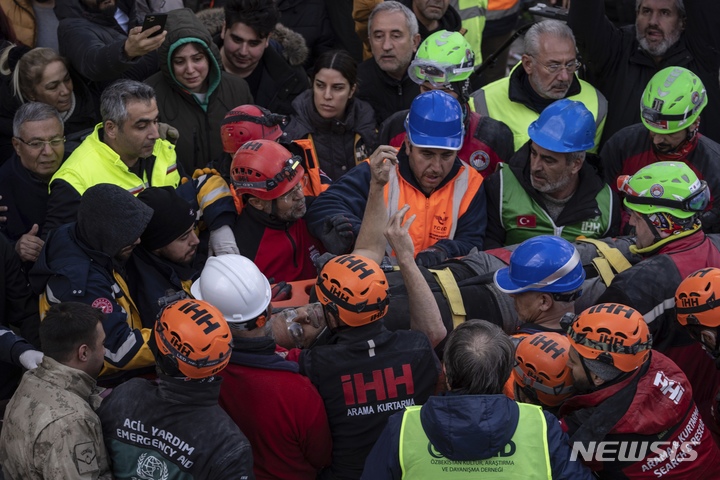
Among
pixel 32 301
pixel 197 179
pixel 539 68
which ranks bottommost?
pixel 32 301

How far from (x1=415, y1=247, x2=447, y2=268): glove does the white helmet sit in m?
1.33

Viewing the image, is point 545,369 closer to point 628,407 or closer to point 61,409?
point 628,407

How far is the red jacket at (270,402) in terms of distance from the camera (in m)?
4.31

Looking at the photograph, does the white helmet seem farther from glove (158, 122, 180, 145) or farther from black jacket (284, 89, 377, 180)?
black jacket (284, 89, 377, 180)

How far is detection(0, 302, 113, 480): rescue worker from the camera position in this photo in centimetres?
401

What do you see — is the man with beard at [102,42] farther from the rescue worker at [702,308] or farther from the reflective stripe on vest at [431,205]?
the rescue worker at [702,308]

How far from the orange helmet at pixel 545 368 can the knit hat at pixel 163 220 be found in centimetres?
207

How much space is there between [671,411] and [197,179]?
3420mm

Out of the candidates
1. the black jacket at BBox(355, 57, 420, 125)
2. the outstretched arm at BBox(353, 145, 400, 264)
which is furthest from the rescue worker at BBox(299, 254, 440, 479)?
the black jacket at BBox(355, 57, 420, 125)

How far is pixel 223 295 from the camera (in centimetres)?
442

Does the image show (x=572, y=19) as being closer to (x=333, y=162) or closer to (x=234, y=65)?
(x=333, y=162)

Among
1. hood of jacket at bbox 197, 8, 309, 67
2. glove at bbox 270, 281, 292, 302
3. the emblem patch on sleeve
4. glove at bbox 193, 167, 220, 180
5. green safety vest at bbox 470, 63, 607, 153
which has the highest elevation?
hood of jacket at bbox 197, 8, 309, 67

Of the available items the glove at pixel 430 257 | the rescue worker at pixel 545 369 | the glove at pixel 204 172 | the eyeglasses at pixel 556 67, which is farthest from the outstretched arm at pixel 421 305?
the eyeglasses at pixel 556 67

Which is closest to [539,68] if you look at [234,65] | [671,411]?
[234,65]
